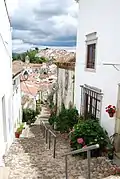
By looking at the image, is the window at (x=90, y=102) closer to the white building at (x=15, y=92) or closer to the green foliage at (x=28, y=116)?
the white building at (x=15, y=92)

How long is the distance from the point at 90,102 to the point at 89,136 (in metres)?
2.96

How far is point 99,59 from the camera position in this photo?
33.0 feet

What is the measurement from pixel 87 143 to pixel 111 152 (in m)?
0.88

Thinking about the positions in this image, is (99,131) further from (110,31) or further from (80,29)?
(80,29)

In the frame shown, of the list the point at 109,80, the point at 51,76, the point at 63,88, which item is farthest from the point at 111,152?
the point at 51,76

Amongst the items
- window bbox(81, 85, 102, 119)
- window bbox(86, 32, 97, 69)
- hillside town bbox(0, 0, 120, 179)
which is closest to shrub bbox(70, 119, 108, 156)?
hillside town bbox(0, 0, 120, 179)

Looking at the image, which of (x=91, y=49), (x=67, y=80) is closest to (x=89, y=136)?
(x=91, y=49)

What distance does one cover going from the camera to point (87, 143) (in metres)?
8.70

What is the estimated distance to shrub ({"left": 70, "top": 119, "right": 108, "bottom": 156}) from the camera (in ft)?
28.5

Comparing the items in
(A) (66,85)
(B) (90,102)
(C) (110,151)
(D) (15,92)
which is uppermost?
(A) (66,85)

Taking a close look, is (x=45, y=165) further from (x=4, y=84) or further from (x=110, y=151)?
(x=4, y=84)

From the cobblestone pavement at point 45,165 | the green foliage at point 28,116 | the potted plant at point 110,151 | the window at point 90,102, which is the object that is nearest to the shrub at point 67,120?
the window at point 90,102

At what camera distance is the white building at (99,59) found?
853cm

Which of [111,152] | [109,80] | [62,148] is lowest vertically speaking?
[62,148]
